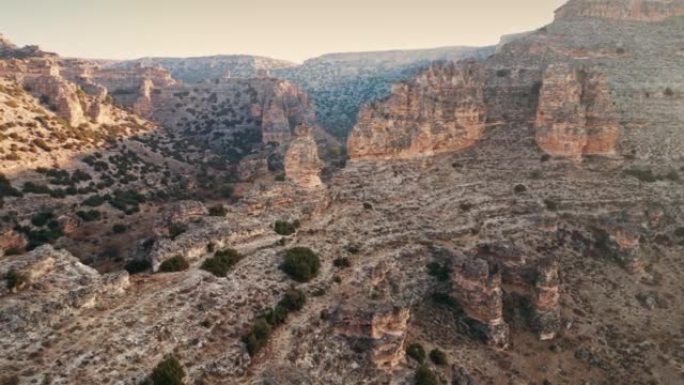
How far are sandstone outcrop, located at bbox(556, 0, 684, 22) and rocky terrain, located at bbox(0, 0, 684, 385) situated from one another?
676 mm

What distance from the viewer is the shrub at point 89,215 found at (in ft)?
196

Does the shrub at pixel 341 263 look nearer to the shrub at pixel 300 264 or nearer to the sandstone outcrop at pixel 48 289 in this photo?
the shrub at pixel 300 264

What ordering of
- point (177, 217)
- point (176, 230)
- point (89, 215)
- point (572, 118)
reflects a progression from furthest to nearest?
point (572, 118), point (89, 215), point (177, 217), point (176, 230)

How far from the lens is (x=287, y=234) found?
45.0m

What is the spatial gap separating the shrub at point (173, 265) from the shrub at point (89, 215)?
27896mm

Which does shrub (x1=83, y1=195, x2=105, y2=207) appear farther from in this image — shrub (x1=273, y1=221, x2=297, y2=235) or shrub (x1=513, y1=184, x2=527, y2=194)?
shrub (x1=513, y1=184, x2=527, y2=194)

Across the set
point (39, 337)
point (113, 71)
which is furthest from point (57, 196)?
point (113, 71)

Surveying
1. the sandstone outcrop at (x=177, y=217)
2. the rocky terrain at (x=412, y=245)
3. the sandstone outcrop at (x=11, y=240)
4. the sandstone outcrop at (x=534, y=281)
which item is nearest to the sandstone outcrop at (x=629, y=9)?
the rocky terrain at (x=412, y=245)

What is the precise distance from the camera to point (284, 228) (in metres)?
45.2

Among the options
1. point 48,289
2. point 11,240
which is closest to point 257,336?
point 48,289

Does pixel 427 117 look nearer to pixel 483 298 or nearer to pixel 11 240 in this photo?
pixel 483 298

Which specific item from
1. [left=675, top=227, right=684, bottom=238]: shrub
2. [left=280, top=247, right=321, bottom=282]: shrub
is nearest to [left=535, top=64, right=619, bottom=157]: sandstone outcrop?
[left=675, top=227, right=684, bottom=238]: shrub

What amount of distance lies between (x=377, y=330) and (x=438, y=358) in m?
6.72

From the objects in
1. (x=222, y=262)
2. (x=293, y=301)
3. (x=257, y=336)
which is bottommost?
(x=293, y=301)
